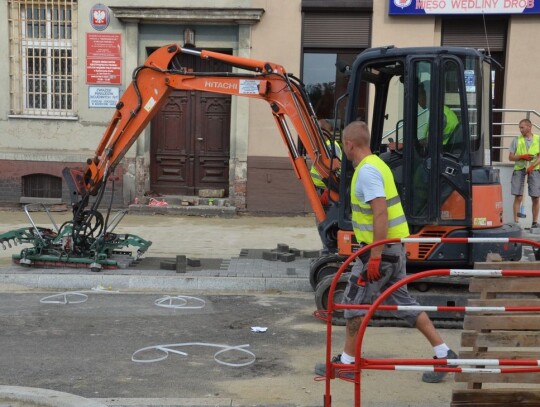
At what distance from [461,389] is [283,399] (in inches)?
55.6

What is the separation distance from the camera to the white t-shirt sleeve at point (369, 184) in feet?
17.1

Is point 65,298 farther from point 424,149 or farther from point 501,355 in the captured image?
point 501,355

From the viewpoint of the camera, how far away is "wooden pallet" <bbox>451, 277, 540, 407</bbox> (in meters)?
4.19

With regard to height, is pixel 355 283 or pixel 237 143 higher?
pixel 237 143

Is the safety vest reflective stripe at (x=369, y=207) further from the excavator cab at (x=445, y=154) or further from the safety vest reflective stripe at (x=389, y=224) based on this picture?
the excavator cab at (x=445, y=154)

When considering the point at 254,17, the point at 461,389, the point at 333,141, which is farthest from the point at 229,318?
the point at 254,17

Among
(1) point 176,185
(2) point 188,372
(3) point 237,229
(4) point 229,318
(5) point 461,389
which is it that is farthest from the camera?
(1) point 176,185

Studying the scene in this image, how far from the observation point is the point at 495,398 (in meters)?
4.20

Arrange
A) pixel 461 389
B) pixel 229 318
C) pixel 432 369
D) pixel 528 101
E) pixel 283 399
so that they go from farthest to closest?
pixel 528 101 → pixel 229 318 → pixel 283 399 → pixel 461 389 → pixel 432 369

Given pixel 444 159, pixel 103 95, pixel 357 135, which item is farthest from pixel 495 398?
pixel 103 95

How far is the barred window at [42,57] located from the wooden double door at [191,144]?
213cm

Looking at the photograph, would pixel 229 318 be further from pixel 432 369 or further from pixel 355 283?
pixel 432 369

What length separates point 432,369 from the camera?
3.95 meters

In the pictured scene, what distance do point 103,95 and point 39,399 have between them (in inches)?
440
